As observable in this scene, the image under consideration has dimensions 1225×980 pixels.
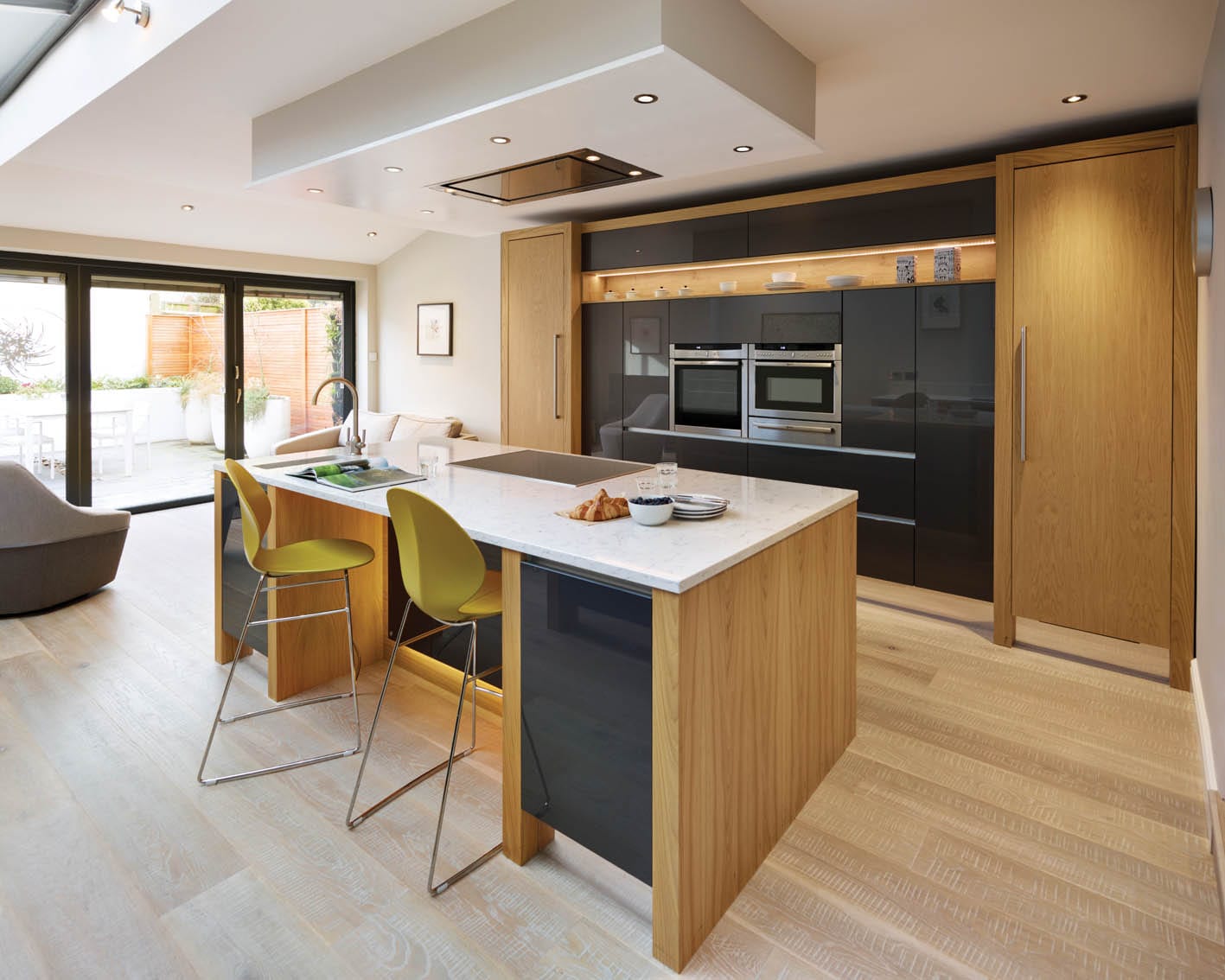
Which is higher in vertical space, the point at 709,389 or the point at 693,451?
the point at 709,389

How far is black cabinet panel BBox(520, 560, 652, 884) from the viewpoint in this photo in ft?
5.45

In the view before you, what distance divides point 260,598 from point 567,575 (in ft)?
5.78

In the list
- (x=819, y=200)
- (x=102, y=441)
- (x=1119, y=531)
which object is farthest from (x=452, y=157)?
(x=102, y=441)

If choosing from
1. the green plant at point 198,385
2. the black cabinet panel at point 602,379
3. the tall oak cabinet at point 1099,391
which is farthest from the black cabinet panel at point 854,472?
the green plant at point 198,385

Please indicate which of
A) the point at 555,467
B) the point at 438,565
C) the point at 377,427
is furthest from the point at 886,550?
the point at 377,427

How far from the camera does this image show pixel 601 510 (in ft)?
6.84

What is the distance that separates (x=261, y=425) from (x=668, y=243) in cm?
440

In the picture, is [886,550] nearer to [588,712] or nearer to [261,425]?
[588,712]

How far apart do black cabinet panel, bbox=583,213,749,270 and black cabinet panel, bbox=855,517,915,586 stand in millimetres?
1810

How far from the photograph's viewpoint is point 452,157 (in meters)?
2.96

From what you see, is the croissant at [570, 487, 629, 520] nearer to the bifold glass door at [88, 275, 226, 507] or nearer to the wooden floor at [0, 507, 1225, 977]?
the wooden floor at [0, 507, 1225, 977]

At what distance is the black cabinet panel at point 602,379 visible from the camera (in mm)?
5223

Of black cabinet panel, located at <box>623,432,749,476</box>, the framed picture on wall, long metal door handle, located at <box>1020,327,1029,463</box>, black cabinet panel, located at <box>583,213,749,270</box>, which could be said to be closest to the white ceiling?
black cabinet panel, located at <box>583,213,749,270</box>

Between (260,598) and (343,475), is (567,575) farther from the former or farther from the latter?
(260,598)
